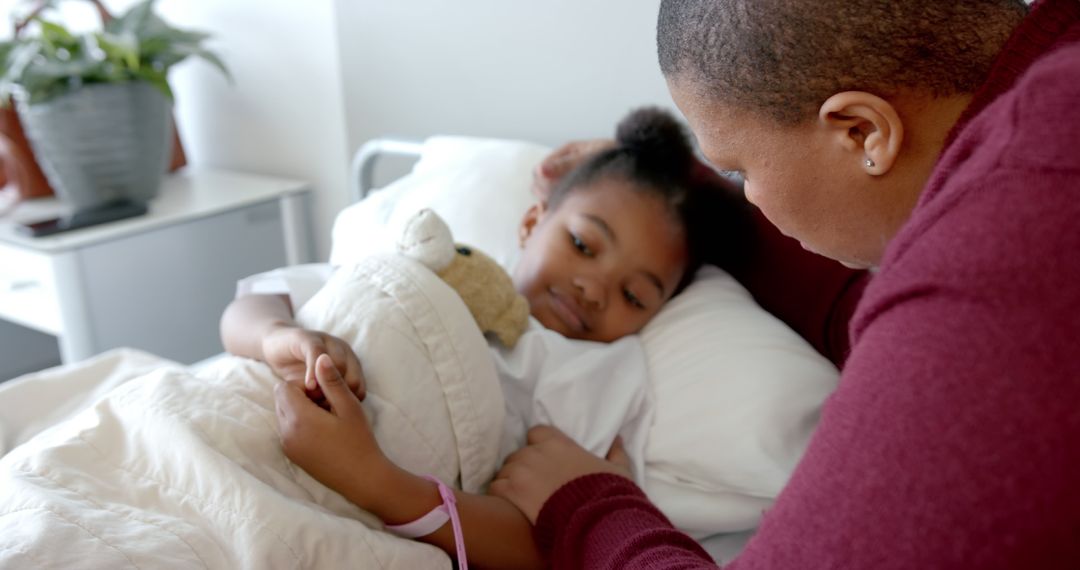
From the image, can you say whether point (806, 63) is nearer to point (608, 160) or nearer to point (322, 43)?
point (608, 160)

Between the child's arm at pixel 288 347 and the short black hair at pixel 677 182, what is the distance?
47 centimetres

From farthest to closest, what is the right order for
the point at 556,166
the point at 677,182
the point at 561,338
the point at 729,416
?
the point at 556,166, the point at 677,182, the point at 561,338, the point at 729,416

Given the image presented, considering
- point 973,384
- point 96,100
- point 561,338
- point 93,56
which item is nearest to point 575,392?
point 561,338

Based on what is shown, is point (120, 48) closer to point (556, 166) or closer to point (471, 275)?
point (556, 166)

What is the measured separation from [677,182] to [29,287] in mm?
1335

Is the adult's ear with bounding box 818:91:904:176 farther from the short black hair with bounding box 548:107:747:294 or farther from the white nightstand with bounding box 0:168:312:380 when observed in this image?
the white nightstand with bounding box 0:168:312:380

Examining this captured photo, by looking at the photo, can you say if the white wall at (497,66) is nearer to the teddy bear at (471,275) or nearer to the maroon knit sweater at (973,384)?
the teddy bear at (471,275)

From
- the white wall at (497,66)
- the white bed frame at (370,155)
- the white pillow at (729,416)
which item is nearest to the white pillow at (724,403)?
the white pillow at (729,416)

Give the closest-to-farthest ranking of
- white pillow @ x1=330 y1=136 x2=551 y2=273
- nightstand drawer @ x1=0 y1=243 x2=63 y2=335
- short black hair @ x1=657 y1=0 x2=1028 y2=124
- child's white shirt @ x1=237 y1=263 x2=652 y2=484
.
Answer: short black hair @ x1=657 y1=0 x2=1028 y2=124 < child's white shirt @ x1=237 y1=263 x2=652 y2=484 < white pillow @ x1=330 y1=136 x2=551 y2=273 < nightstand drawer @ x1=0 y1=243 x2=63 y2=335

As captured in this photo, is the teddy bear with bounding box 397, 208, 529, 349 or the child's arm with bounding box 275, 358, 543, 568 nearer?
the child's arm with bounding box 275, 358, 543, 568

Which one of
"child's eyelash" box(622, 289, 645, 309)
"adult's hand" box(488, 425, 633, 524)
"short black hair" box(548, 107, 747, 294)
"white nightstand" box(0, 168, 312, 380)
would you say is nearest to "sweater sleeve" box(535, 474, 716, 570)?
"adult's hand" box(488, 425, 633, 524)

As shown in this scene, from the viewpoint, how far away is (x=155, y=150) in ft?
6.84

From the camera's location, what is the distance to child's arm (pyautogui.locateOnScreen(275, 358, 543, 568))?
0.88 m

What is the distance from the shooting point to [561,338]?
1.21 meters
